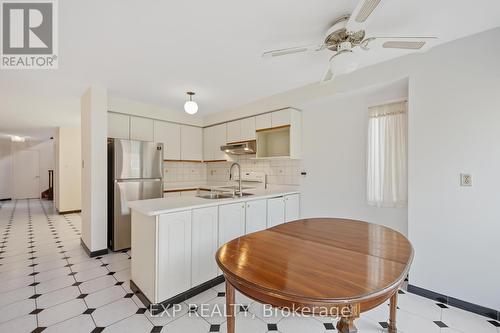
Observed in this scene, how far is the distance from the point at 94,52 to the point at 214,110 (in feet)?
7.84

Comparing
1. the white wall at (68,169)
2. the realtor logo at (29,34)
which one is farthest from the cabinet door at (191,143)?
the white wall at (68,169)

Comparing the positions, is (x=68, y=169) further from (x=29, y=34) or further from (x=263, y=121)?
(x=263, y=121)

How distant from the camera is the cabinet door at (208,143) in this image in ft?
15.1

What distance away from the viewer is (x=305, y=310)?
86 cm

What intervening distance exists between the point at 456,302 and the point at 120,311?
2.98 metres

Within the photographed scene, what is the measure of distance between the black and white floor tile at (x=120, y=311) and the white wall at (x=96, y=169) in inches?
16.2

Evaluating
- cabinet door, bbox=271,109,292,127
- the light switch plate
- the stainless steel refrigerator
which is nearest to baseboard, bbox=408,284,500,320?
the light switch plate

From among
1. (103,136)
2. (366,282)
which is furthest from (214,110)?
(366,282)

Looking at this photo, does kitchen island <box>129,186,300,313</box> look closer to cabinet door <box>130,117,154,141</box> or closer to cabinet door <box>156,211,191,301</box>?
cabinet door <box>156,211,191,301</box>

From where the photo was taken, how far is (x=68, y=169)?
6.14 meters

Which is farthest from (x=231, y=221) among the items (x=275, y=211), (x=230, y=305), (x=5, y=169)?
(x=5, y=169)

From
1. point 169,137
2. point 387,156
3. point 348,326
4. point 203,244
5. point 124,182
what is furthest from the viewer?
point 169,137

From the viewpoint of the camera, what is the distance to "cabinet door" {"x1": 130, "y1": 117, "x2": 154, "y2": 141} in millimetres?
3738

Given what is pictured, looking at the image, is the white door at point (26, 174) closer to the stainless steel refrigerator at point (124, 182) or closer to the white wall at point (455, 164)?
the stainless steel refrigerator at point (124, 182)
